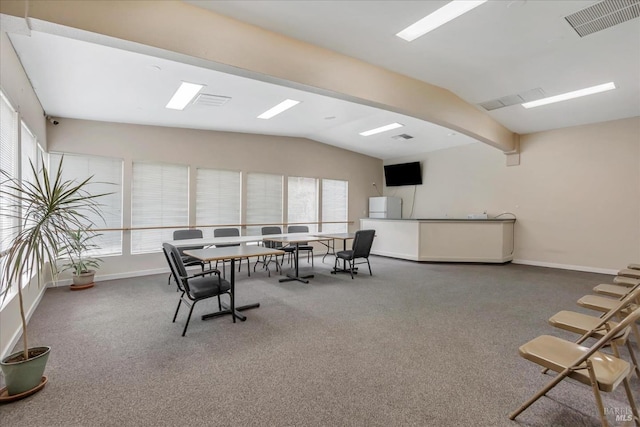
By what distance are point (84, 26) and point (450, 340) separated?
4068 millimetres

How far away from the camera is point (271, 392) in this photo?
6.86ft

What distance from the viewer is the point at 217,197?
673cm

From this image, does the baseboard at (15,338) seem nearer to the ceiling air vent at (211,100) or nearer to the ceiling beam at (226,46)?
the ceiling beam at (226,46)

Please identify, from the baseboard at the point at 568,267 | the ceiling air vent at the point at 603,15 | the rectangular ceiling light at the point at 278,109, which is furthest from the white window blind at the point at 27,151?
the baseboard at the point at 568,267

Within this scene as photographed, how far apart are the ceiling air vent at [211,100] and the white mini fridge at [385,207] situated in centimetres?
571

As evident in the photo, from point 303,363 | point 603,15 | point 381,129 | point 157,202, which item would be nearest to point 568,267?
point 381,129

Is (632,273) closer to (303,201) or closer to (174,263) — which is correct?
(174,263)

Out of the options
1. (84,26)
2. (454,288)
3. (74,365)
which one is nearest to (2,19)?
(84,26)

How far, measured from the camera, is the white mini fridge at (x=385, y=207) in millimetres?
9031

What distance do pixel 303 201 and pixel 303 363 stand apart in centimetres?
597

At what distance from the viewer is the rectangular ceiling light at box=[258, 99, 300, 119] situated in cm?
505

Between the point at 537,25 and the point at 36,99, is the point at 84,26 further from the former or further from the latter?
the point at 537,25

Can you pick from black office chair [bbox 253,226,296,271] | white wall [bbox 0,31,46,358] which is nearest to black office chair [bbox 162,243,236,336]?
white wall [bbox 0,31,46,358]

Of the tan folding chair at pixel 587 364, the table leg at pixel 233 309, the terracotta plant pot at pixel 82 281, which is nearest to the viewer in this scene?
the tan folding chair at pixel 587 364
